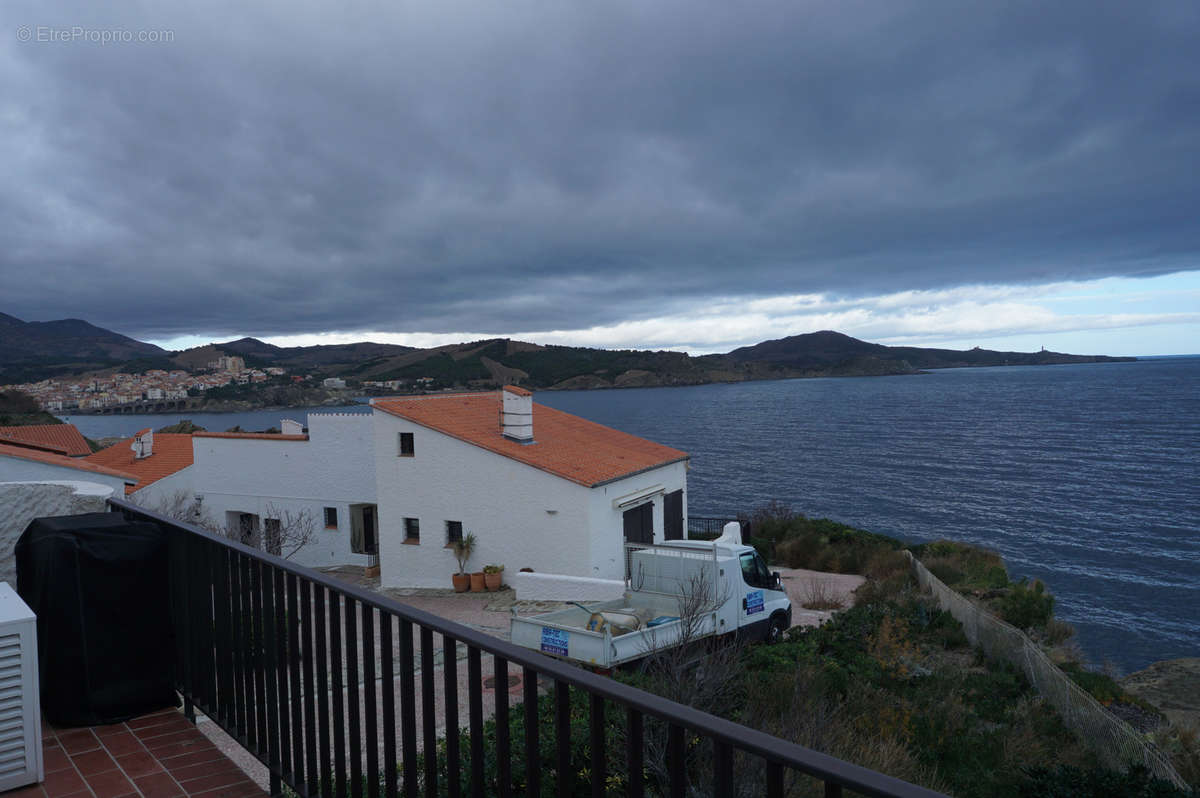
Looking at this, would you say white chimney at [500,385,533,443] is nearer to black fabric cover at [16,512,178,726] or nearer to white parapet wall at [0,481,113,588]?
white parapet wall at [0,481,113,588]

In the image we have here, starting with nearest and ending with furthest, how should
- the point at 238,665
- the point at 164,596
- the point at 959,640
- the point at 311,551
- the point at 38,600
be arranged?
the point at 238,665 < the point at 38,600 < the point at 164,596 < the point at 959,640 < the point at 311,551

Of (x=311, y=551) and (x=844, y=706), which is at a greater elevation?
(x=844, y=706)

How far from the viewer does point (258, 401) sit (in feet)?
434

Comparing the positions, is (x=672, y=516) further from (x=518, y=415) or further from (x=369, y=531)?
(x=369, y=531)

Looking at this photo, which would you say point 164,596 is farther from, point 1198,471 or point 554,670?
point 1198,471

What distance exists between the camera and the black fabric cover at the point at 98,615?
401 cm

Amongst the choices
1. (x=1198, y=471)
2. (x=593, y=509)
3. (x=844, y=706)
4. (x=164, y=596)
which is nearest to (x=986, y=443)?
(x=1198, y=471)

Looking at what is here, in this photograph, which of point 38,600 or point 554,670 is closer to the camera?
point 554,670

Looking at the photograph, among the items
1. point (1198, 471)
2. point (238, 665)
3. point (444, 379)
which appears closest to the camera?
point (238, 665)

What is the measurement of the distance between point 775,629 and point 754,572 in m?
1.31

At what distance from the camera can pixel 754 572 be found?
45.2 feet

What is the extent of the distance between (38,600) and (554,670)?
3614mm

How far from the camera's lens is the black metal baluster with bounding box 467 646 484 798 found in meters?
2.20

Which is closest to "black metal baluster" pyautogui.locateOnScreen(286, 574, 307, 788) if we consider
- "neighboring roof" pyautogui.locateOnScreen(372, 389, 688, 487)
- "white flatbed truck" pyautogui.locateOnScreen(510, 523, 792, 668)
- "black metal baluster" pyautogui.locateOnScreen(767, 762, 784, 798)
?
"black metal baluster" pyautogui.locateOnScreen(767, 762, 784, 798)
